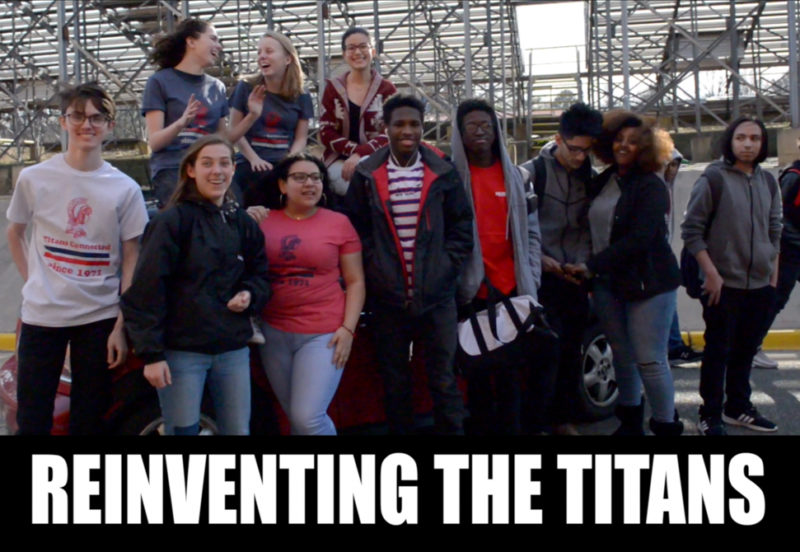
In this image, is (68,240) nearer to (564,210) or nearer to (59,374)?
(59,374)

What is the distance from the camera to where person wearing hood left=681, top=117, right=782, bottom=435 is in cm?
517

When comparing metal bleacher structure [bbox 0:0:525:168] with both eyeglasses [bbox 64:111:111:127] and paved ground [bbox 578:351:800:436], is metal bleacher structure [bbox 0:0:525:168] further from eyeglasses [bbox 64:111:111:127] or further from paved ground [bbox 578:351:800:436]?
eyeglasses [bbox 64:111:111:127]

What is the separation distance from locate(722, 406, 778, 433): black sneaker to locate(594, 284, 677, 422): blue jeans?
97cm

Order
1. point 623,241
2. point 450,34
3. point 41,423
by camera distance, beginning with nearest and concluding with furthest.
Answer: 1. point 41,423
2. point 623,241
3. point 450,34

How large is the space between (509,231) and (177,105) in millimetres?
1831

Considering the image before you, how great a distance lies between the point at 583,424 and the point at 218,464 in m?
2.78

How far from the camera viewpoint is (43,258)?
12.5 feet

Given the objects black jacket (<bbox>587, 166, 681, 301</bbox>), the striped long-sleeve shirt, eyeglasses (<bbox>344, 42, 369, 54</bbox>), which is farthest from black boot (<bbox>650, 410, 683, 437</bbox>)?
eyeglasses (<bbox>344, 42, 369, 54</bbox>)

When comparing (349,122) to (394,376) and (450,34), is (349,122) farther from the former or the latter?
(450,34)

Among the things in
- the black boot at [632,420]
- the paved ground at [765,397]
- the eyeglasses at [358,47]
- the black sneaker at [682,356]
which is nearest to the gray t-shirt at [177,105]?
the eyeglasses at [358,47]

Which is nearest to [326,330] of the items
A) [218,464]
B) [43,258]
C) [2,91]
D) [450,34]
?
[218,464]

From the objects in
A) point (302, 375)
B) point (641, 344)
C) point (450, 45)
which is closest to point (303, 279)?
point (302, 375)

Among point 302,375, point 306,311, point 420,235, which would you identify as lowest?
point 302,375

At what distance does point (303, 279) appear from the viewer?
4.14m
